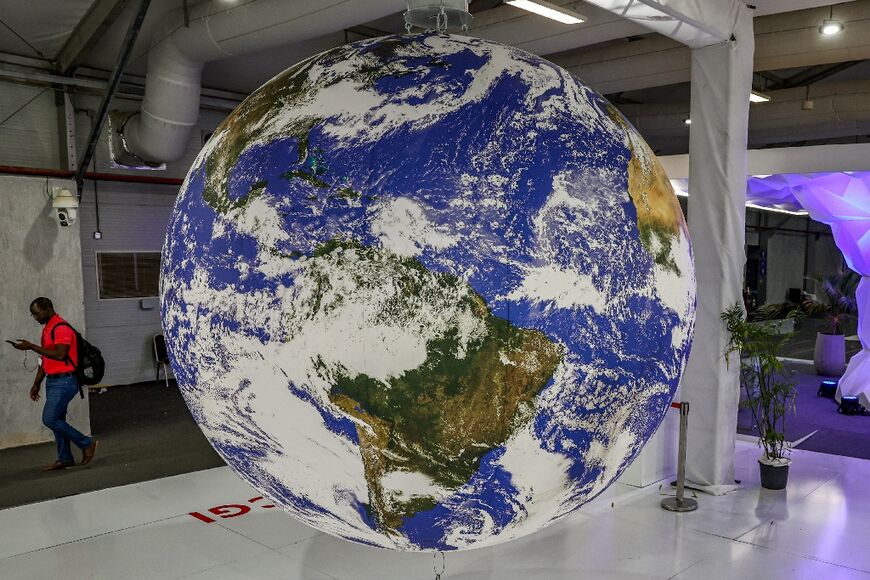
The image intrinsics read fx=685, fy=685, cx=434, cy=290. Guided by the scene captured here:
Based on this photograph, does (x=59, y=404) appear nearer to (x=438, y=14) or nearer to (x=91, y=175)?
(x=91, y=175)

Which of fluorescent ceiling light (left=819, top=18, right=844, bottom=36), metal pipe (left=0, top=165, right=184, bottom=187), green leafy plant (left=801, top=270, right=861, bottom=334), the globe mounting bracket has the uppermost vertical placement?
fluorescent ceiling light (left=819, top=18, right=844, bottom=36)

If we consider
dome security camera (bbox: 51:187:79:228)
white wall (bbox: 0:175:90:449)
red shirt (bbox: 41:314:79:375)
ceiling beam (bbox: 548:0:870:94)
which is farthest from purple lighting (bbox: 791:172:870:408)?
white wall (bbox: 0:175:90:449)

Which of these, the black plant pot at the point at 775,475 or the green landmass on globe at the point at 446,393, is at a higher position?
the green landmass on globe at the point at 446,393

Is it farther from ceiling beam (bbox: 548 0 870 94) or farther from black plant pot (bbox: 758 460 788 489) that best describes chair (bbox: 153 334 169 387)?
black plant pot (bbox: 758 460 788 489)

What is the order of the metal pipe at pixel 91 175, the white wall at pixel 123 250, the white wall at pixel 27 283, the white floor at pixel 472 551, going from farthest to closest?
the white wall at pixel 123 250 → the metal pipe at pixel 91 175 → the white wall at pixel 27 283 → the white floor at pixel 472 551

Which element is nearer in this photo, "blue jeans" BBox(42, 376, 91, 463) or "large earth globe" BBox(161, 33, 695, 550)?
"large earth globe" BBox(161, 33, 695, 550)

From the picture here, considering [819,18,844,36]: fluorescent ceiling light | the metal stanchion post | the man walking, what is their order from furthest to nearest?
[819,18,844,36]: fluorescent ceiling light → the man walking → the metal stanchion post

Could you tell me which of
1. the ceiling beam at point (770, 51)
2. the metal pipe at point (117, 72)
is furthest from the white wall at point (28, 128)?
the ceiling beam at point (770, 51)

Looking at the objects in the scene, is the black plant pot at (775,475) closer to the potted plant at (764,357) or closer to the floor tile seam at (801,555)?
the potted plant at (764,357)
